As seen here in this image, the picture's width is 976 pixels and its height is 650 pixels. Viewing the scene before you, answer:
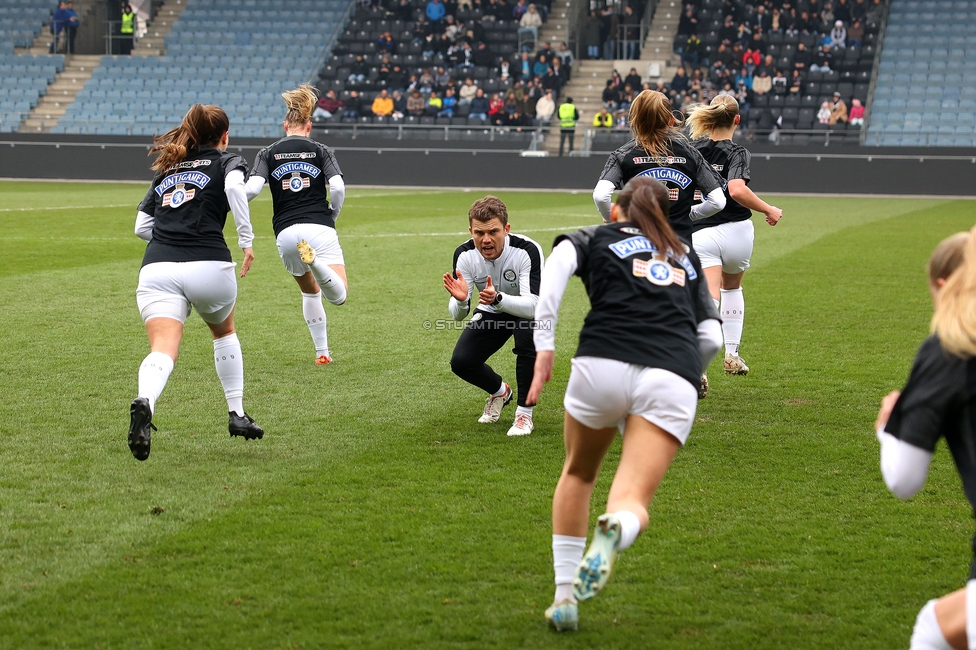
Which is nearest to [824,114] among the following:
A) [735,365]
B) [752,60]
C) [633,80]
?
[752,60]

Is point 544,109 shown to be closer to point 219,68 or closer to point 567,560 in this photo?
point 219,68

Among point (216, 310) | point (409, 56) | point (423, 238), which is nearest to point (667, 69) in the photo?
point (409, 56)

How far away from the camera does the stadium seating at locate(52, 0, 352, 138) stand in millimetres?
34406

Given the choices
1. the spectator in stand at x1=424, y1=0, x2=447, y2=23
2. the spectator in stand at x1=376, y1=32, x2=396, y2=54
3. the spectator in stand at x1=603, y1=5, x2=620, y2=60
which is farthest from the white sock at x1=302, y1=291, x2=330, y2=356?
the spectator in stand at x1=603, y1=5, x2=620, y2=60

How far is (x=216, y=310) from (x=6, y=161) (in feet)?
92.4

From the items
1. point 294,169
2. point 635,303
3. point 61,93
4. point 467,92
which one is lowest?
point 61,93

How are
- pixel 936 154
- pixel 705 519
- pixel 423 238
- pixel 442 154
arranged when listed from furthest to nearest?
1. pixel 442 154
2. pixel 936 154
3. pixel 423 238
4. pixel 705 519

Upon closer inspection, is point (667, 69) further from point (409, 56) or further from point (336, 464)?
point (336, 464)

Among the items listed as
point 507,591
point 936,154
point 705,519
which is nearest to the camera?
point 507,591

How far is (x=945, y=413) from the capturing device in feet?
8.33

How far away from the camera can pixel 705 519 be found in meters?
4.77

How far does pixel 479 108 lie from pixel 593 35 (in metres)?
7.50

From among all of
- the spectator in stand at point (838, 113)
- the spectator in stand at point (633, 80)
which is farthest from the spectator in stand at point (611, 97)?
the spectator in stand at point (838, 113)

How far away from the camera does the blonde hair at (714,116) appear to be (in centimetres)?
722
